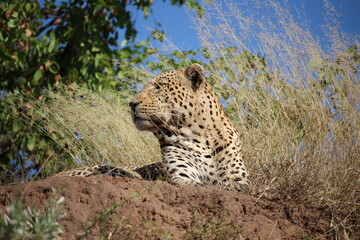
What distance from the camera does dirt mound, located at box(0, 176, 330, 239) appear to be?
3666mm

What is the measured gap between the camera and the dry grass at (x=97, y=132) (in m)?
6.82

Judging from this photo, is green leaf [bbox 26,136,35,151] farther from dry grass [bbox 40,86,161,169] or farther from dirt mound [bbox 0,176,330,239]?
dirt mound [bbox 0,176,330,239]

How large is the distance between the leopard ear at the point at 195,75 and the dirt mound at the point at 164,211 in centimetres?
120

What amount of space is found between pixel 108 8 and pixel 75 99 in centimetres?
135

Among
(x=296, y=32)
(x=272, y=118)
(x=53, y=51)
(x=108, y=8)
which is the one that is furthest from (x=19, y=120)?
(x=296, y=32)

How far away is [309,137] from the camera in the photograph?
5.38 m

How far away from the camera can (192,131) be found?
514 cm

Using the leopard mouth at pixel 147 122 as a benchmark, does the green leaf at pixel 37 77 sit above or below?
below

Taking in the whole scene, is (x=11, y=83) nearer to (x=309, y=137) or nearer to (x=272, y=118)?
(x=272, y=118)

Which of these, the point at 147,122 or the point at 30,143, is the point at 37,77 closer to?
the point at 30,143

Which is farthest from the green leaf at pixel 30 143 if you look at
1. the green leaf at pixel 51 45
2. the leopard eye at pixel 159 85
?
the leopard eye at pixel 159 85

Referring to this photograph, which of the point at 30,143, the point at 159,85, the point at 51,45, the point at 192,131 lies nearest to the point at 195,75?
the point at 159,85

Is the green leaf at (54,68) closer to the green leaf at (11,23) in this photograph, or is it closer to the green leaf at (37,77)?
the green leaf at (37,77)

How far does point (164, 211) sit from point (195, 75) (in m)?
1.69
